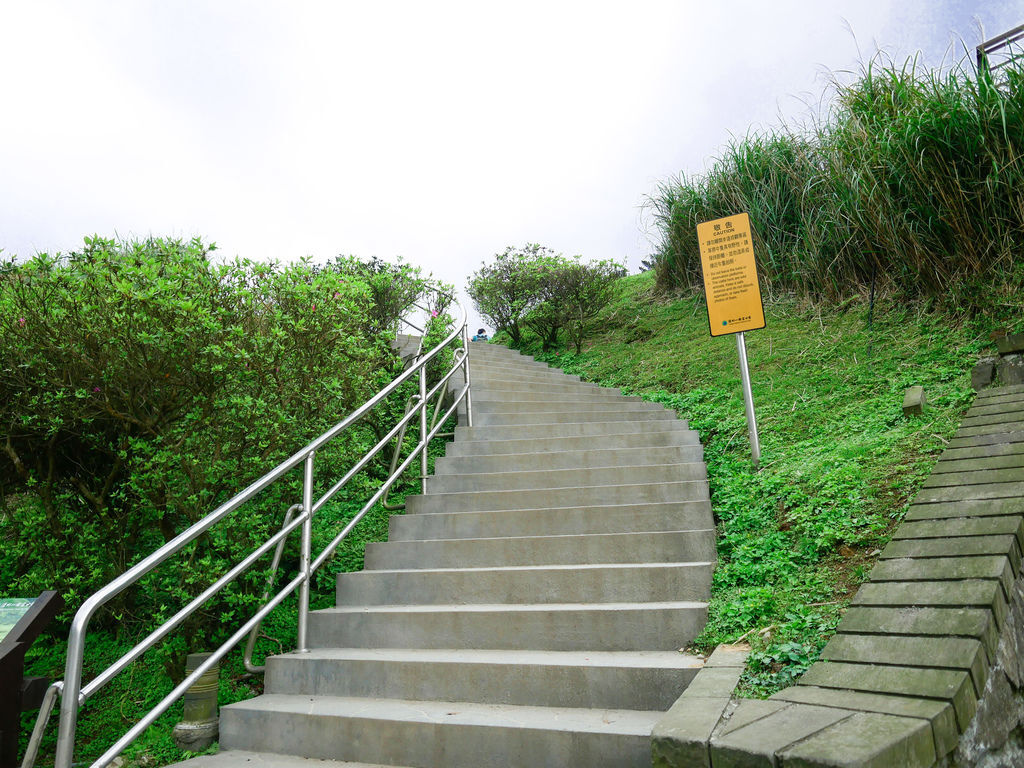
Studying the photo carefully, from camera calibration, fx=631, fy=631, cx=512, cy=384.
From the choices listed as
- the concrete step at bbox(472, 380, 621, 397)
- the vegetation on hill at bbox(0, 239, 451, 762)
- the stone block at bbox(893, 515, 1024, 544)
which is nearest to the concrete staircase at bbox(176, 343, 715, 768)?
the vegetation on hill at bbox(0, 239, 451, 762)

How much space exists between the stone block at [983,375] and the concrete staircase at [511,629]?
1.77 meters

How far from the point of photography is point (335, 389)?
4.14 meters

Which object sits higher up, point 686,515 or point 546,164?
point 546,164

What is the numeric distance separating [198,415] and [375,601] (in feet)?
4.95

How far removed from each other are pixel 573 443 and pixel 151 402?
3052 millimetres

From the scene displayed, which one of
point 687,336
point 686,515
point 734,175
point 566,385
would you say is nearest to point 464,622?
point 686,515

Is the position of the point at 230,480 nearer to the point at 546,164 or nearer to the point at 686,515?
the point at 686,515

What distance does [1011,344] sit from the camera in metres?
3.94

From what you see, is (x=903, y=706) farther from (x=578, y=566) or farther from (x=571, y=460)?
(x=571, y=460)

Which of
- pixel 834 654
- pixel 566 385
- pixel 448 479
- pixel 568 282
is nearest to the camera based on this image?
pixel 834 654

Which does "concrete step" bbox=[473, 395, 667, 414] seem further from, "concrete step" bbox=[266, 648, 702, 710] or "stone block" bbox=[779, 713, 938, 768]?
"stone block" bbox=[779, 713, 938, 768]

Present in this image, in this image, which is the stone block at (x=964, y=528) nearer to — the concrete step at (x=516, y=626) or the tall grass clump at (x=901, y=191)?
the concrete step at (x=516, y=626)

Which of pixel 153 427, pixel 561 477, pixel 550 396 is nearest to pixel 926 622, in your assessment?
pixel 561 477

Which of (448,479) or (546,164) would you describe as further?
A: (546,164)
